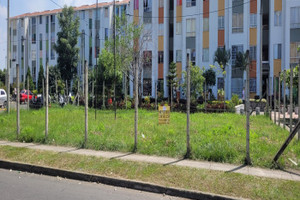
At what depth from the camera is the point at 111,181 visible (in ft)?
22.7

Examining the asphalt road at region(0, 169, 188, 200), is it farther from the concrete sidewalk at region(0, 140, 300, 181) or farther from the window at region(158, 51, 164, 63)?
the window at region(158, 51, 164, 63)

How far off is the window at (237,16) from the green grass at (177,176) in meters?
30.8

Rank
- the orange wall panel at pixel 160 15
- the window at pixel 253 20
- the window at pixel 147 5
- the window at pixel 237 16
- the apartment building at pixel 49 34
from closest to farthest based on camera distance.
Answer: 1. the window at pixel 253 20
2. the window at pixel 237 16
3. the orange wall panel at pixel 160 15
4. the window at pixel 147 5
5. the apartment building at pixel 49 34

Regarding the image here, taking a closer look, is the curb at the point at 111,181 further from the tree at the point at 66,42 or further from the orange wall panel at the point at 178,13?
the orange wall panel at the point at 178,13

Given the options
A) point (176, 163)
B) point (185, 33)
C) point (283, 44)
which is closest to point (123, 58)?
point (185, 33)

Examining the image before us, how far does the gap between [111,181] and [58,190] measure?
113cm

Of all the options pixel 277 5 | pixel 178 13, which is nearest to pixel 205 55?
pixel 178 13

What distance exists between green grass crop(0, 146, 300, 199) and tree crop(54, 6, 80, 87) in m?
31.5

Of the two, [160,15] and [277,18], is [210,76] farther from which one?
[160,15]

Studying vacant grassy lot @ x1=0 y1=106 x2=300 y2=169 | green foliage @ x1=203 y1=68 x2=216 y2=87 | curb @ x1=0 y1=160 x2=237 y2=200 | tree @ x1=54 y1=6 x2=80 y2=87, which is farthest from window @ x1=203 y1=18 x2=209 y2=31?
curb @ x1=0 y1=160 x2=237 y2=200

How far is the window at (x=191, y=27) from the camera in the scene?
37.8m

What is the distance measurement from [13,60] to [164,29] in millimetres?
29988

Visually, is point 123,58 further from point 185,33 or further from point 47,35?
point 47,35

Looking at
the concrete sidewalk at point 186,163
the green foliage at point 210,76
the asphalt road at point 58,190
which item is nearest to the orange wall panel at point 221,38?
the green foliage at point 210,76
